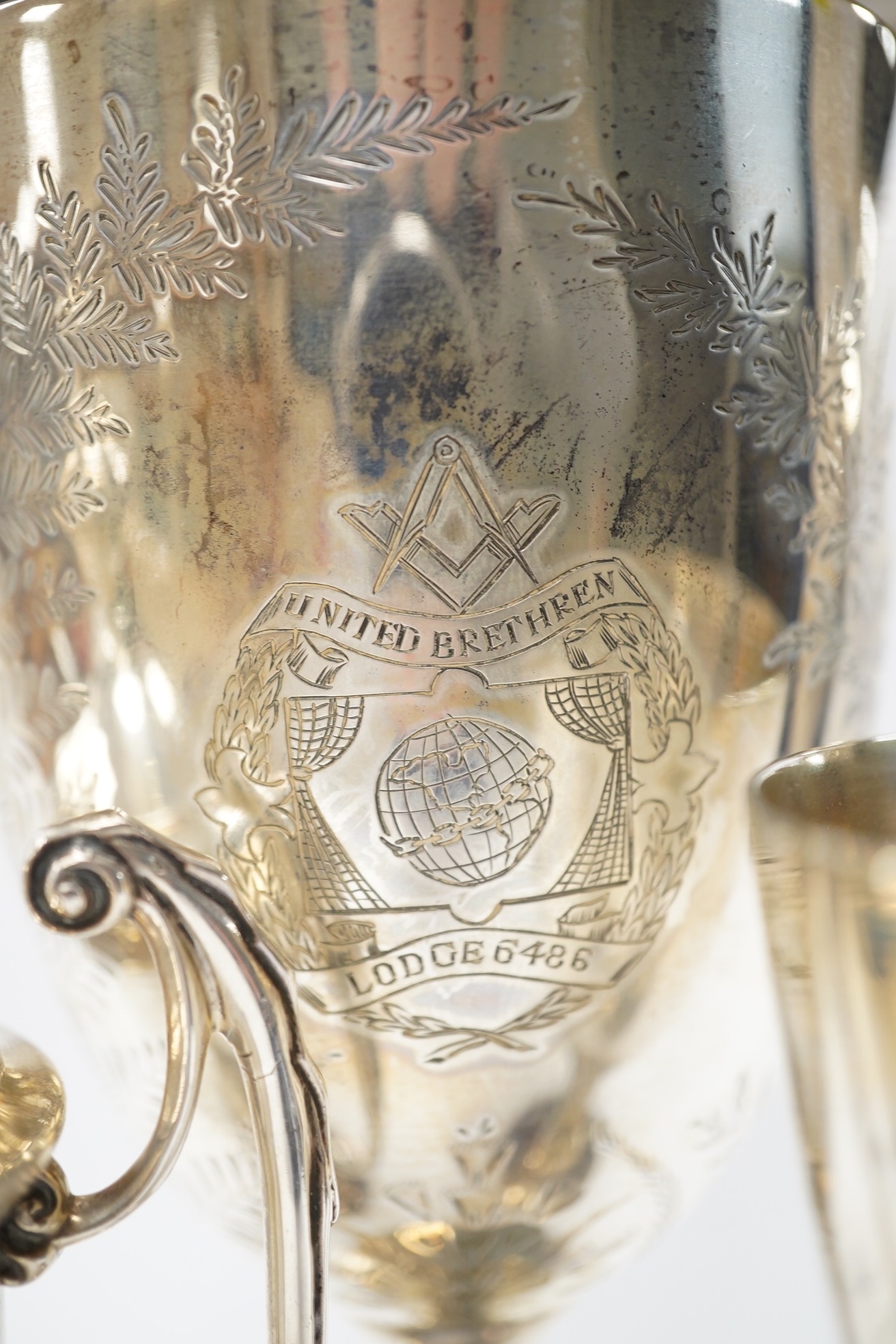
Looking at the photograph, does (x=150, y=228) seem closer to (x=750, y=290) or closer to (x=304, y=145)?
(x=304, y=145)

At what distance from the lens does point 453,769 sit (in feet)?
1.45

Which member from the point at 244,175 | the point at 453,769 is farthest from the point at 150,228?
the point at 453,769

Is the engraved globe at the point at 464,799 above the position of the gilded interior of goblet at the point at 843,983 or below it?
above

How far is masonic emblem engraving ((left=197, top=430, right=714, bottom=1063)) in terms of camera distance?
433 mm

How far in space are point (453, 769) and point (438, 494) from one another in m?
0.07

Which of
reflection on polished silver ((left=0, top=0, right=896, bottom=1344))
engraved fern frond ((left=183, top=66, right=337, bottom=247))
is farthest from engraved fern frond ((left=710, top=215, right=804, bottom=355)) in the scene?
engraved fern frond ((left=183, top=66, right=337, bottom=247))

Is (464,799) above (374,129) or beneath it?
beneath

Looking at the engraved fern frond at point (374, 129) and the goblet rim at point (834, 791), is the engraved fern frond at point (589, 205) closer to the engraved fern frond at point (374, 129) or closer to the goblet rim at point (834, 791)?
the engraved fern frond at point (374, 129)

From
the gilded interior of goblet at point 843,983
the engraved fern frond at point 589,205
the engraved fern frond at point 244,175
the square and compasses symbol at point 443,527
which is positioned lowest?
the gilded interior of goblet at point 843,983

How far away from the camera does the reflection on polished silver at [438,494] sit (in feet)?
1.39

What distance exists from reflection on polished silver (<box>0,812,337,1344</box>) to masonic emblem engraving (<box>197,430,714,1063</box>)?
4cm

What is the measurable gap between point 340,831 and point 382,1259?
0.50ft

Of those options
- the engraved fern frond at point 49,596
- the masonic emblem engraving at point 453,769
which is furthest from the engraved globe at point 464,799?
the engraved fern frond at point 49,596

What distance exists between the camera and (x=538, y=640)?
0.44 m
